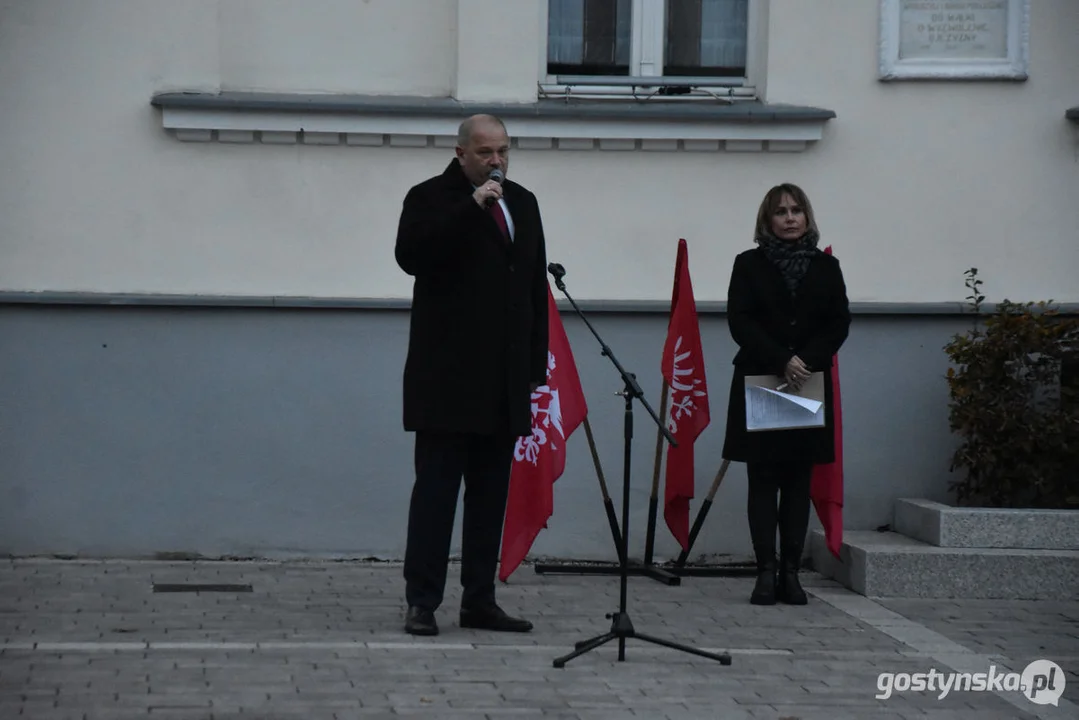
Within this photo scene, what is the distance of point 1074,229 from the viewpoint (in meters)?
8.40

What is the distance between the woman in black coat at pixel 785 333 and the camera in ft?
23.8

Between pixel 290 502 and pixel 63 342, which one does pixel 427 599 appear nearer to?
pixel 290 502

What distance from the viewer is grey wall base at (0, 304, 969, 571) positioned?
7945 mm

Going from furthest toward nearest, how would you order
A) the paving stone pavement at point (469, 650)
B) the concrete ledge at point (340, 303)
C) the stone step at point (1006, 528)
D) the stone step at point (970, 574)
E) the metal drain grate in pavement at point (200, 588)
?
the concrete ledge at point (340, 303) → the stone step at point (1006, 528) → the stone step at point (970, 574) → the metal drain grate in pavement at point (200, 588) → the paving stone pavement at point (469, 650)

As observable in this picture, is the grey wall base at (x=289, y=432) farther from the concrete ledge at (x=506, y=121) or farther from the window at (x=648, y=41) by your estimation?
the window at (x=648, y=41)

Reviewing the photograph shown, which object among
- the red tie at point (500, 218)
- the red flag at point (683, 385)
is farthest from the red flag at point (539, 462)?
the red tie at point (500, 218)

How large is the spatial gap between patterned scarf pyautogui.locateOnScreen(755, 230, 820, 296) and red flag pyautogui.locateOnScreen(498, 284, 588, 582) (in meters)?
1.07

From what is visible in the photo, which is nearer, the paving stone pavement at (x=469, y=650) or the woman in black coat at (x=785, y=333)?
the paving stone pavement at (x=469, y=650)

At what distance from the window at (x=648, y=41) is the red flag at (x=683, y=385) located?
48.1 inches

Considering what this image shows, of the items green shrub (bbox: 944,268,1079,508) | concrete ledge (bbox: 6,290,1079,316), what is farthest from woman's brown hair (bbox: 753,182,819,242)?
green shrub (bbox: 944,268,1079,508)

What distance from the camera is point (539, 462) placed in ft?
24.6

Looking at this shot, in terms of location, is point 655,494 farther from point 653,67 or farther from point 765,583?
point 653,67

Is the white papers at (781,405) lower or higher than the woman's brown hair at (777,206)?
lower

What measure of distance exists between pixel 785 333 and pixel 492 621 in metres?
2.01
